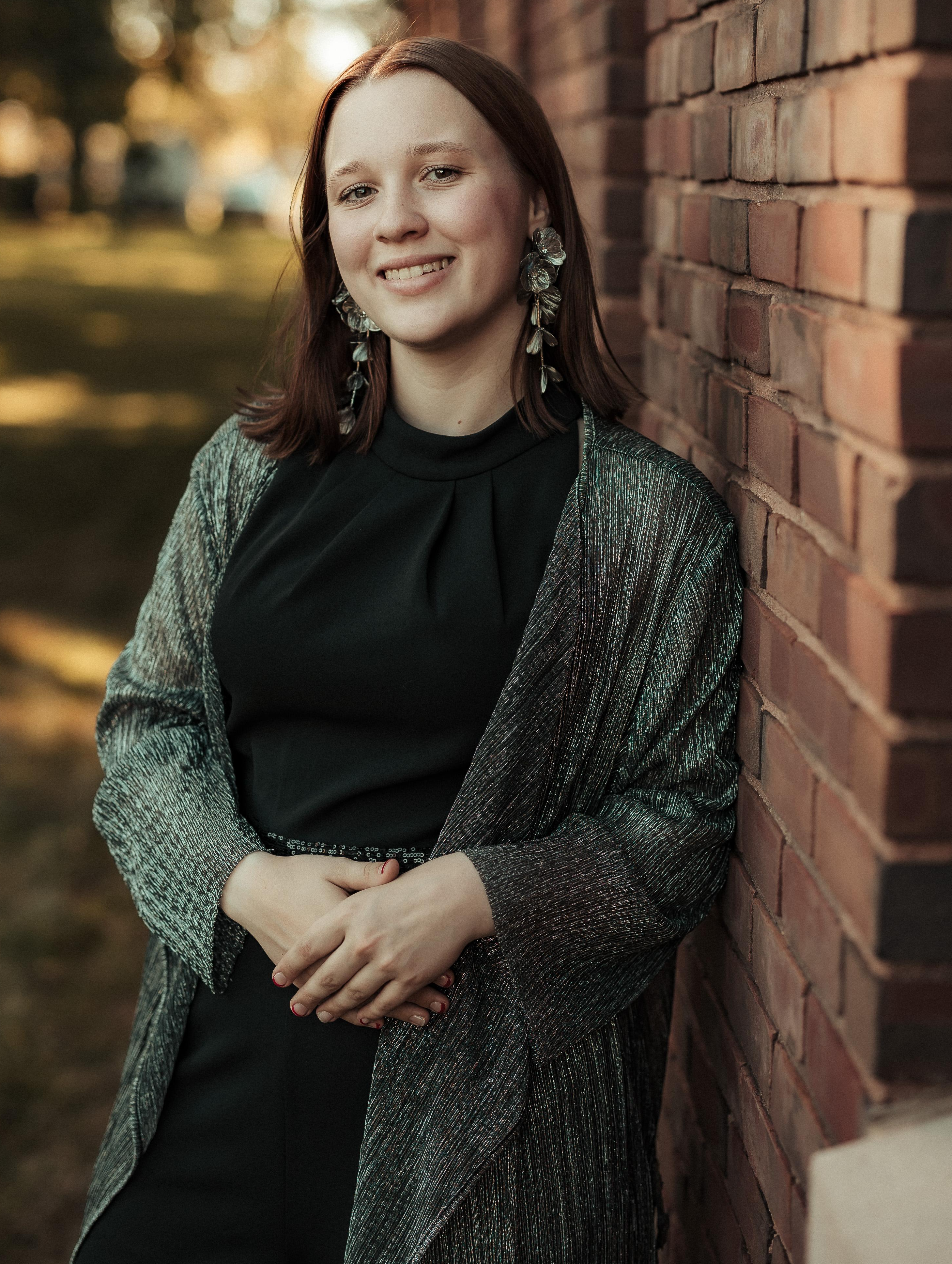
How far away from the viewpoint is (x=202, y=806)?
1969 millimetres

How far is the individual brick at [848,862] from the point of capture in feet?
4.19

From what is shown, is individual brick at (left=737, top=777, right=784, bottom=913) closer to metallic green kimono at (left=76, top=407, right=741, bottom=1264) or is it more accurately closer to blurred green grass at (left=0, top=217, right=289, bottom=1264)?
metallic green kimono at (left=76, top=407, right=741, bottom=1264)

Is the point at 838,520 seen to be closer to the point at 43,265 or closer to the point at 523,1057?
the point at 523,1057

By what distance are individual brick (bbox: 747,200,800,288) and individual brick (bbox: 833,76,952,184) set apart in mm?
258

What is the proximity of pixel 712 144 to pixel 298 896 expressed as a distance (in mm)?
1237

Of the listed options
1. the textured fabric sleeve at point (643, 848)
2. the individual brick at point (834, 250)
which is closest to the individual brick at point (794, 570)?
the textured fabric sleeve at point (643, 848)

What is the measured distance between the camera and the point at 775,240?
162cm

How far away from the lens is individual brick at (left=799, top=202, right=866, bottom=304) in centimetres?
128

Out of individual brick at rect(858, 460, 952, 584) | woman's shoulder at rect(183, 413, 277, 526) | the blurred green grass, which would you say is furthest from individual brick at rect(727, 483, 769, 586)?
the blurred green grass

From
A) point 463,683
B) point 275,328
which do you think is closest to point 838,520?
point 463,683

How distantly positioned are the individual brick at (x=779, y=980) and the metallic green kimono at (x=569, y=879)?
134mm

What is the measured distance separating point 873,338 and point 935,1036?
2.15ft

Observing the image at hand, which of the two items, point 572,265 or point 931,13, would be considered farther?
point 572,265

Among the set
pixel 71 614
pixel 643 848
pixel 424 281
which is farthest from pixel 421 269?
pixel 71 614
